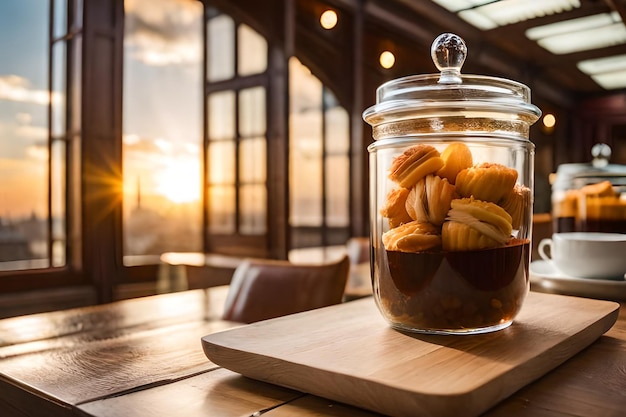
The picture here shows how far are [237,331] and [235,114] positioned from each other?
154 inches

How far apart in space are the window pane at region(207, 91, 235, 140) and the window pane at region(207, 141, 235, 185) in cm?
7

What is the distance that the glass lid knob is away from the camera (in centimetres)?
68

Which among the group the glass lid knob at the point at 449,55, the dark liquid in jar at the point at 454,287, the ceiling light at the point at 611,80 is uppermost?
the ceiling light at the point at 611,80

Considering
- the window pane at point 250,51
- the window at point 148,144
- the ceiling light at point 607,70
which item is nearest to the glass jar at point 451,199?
the window at point 148,144

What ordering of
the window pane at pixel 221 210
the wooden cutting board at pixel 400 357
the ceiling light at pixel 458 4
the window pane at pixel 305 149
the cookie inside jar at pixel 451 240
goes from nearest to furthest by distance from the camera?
the wooden cutting board at pixel 400 357 → the cookie inside jar at pixel 451 240 → the window pane at pixel 221 210 → the ceiling light at pixel 458 4 → the window pane at pixel 305 149

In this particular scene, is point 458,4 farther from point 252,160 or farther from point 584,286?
point 584,286

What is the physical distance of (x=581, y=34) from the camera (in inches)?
227

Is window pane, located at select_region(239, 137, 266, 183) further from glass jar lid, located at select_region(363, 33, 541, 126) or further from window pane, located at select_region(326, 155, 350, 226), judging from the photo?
glass jar lid, located at select_region(363, 33, 541, 126)

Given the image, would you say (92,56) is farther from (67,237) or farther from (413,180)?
(413,180)

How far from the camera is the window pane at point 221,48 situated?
4434 mm

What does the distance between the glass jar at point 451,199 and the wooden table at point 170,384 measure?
0.11 meters

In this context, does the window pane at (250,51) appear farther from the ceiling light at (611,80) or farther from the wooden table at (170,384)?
the ceiling light at (611,80)

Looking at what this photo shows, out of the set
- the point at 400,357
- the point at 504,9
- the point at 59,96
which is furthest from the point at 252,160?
the point at 400,357

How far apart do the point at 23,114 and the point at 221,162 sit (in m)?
1.67
